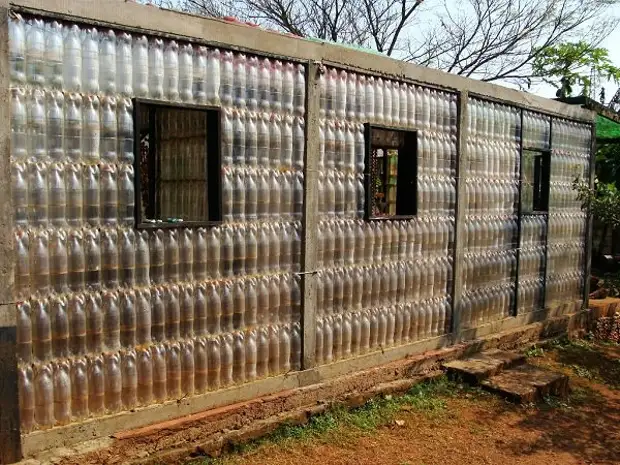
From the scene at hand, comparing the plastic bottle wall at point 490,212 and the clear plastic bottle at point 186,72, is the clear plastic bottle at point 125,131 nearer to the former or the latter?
the clear plastic bottle at point 186,72

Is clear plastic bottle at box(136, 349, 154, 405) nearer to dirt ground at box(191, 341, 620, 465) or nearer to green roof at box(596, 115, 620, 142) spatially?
dirt ground at box(191, 341, 620, 465)

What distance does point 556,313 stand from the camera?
28.5 feet

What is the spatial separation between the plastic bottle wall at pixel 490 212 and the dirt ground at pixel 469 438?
138 centimetres

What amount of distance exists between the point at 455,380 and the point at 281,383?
2.28 meters

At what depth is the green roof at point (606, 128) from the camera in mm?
9758

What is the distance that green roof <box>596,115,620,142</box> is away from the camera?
384 inches

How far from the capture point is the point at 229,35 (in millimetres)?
4531

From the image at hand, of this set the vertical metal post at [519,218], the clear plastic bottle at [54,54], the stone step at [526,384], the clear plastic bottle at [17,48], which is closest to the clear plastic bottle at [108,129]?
the clear plastic bottle at [54,54]

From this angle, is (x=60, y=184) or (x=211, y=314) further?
(x=211, y=314)

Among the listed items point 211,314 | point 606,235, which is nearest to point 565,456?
point 211,314

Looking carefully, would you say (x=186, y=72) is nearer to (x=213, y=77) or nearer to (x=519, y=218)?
(x=213, y=77)

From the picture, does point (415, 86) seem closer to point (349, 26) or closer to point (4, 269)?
point (4, 269)

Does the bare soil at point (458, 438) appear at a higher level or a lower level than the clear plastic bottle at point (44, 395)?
lower

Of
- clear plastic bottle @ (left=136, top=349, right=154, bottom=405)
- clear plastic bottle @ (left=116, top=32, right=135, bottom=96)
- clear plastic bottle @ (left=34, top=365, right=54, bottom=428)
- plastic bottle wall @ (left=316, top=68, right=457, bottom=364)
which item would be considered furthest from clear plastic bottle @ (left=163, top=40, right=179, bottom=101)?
clear plastic bottle @ (left=34, top=365, right=54, bottom=428)
